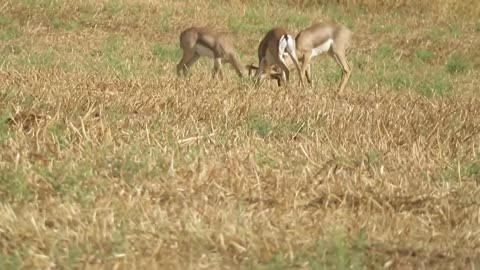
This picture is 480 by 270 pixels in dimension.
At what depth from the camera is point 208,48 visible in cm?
1402

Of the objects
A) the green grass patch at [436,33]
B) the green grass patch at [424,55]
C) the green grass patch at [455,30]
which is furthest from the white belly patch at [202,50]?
the green grass patch at [455,30]

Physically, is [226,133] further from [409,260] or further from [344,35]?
[344,35]

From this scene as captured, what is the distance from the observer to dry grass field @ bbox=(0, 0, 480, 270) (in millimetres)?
3891

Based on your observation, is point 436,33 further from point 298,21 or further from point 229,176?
point 229,176

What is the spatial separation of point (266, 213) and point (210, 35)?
Answer: 9897 mm

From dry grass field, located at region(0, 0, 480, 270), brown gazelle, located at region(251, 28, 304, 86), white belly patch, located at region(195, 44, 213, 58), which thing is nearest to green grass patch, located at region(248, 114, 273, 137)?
dry grass field, located at region(0, 0, 480, 270)

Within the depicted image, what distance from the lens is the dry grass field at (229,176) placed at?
3.89 metres

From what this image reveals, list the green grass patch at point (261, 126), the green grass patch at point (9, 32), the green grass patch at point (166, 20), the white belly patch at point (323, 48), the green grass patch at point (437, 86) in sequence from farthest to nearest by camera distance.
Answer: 1. the green grass patch at point (166, 20)
2. the green grass patch at point (9, 32)
3. the white belly patch at point (323, 48)
4. the green grass patch at point (437, 86)
5. the green grass patch at point (261, 126)

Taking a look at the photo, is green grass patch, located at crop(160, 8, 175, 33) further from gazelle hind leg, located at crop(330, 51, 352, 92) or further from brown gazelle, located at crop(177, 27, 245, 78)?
gazelle hind leg, located at crop(330, 51, 352, 92)

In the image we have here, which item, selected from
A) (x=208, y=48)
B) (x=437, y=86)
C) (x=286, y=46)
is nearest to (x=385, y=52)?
(x=286, y=46)

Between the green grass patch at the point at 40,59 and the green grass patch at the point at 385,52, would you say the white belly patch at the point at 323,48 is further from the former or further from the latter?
the green grass patch at the point at 40,59

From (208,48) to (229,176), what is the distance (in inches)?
366

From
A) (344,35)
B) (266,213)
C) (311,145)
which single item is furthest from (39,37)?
(266,213)

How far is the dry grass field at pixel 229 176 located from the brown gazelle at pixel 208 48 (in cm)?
414
